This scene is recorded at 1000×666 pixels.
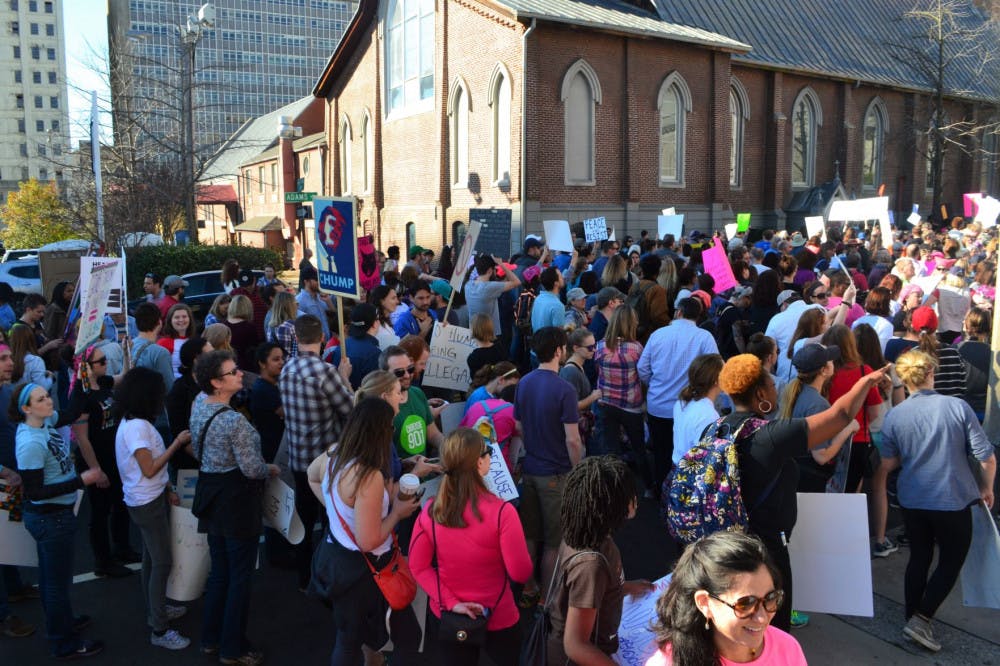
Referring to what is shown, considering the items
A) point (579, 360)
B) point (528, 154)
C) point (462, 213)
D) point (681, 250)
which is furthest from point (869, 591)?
point (462, 213)

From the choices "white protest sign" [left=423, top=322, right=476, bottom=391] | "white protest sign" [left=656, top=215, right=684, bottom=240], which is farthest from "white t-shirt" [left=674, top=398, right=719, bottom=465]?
"white protest sign" [left=656, top=215, right=684, bottom=240]

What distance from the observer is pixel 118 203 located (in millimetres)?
22766

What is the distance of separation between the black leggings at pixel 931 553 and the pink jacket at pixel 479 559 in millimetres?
2840

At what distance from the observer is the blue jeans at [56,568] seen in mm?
4816

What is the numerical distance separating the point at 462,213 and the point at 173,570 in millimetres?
21098

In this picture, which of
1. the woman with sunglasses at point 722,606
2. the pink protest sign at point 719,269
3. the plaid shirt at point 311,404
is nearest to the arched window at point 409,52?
the pink protest sign at point 719,269

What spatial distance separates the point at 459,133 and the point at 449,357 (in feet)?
62.5

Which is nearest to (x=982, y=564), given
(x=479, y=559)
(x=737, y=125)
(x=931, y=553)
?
(x=931, y=553)

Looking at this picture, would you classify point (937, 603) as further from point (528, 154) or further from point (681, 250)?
point (528, 154)

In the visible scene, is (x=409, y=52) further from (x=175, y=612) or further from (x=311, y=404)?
(x=175, y=612)

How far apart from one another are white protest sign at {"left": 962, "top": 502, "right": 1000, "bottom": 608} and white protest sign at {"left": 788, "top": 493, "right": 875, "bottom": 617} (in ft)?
3.16

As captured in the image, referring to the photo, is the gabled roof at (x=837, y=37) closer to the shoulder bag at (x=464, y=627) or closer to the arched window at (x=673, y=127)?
the arched window at (x=673, y=127)

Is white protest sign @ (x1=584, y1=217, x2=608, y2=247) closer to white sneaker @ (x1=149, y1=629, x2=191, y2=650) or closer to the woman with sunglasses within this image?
white sneaker @ (x1=149, y1=629, x2=191, y2=650)

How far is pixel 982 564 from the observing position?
4.96 m
